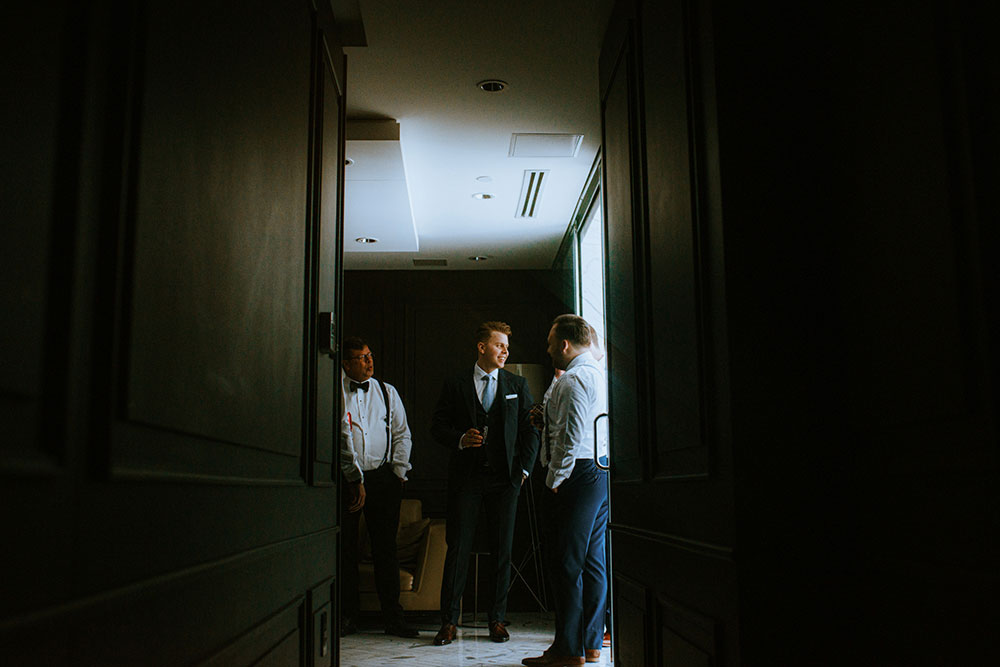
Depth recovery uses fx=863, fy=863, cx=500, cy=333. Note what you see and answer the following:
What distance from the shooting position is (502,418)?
4887mm

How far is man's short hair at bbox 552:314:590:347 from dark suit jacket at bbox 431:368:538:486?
894 millimetres

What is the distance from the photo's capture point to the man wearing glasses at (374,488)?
4812 mm

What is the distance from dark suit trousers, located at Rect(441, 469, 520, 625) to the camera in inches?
185

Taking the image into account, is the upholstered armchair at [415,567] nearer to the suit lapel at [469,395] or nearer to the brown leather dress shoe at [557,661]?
the suit lapel at [469,395]

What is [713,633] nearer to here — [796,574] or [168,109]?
[796,574]

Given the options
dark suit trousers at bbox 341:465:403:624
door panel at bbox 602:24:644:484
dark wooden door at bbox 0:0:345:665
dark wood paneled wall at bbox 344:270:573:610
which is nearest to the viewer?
dark wooden door at bbox 0:0:345:665

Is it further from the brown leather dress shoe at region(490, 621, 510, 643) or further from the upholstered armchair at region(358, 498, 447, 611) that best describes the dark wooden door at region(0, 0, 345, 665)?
the upholstered armchair at region(358, 498, 447, 611)

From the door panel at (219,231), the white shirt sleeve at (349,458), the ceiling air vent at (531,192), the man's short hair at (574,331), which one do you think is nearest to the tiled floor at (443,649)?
the white shirt sleeve at (349,458)

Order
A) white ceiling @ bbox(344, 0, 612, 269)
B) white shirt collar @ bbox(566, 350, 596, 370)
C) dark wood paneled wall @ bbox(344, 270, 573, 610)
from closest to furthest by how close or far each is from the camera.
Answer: white ceiling @ bbox(344, 0, 612, 269), white shirt collar @ bbox(566, 350, 596, 370), dark wood paneled wall @ bbox(344, 270, 573, 610)

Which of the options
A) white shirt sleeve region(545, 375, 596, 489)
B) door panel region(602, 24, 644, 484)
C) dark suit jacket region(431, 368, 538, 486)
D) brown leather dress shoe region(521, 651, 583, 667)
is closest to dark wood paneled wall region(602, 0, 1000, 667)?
door panel region(602, 24, 644, 484)

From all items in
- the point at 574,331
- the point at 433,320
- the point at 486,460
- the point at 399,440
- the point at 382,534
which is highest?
the point at 433,320

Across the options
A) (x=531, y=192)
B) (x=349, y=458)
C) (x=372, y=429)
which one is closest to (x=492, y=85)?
(x=531, y=192)

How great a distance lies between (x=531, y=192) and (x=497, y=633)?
2.56 meters

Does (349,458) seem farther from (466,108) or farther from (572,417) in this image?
(466,108)
